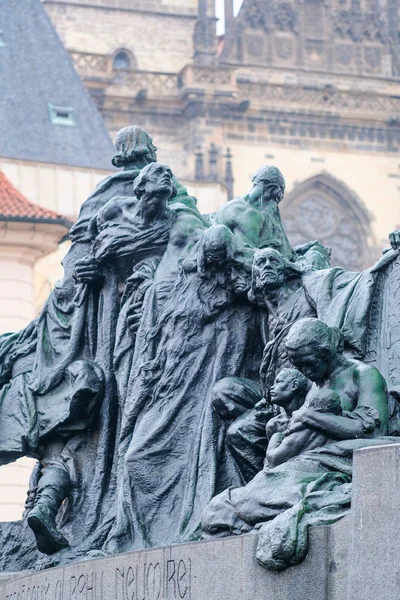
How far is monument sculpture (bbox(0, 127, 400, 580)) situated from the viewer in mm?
9031

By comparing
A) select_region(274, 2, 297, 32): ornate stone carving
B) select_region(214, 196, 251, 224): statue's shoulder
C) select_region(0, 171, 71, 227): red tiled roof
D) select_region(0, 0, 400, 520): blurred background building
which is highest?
select_region(274, 2, 297, 32): ornate stone carving

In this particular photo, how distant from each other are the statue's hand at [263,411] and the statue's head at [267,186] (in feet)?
6.59

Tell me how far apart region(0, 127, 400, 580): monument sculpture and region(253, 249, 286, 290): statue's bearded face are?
11 mm

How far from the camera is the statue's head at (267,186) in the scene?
11.8m

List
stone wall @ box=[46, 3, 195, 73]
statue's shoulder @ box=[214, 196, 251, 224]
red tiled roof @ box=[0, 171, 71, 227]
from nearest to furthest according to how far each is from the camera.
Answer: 1. statue's shoulder @ box=[214, 196, 251, 224]
2. red tiled roof @ box=[0, 171, 71, 227]
3. stone wall @ box=[46, 3, 195, 73]

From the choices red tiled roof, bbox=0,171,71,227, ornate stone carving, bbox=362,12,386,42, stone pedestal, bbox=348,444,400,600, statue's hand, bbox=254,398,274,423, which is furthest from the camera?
ornate stone carving, bbox=362,12,386,42

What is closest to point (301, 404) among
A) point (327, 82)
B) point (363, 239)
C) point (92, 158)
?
point (92, 158)

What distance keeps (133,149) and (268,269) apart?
2.47 metres

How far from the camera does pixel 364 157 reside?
173 ft

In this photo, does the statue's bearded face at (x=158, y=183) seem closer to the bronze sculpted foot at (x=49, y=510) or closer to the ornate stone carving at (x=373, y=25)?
the bronze sculpted foot at (x=49, y=510)

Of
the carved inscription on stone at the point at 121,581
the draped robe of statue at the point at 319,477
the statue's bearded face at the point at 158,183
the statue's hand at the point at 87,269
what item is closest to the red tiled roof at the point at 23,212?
the statue's hand at the point at 87,269

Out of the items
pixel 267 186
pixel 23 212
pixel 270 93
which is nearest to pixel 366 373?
pixel 267 186

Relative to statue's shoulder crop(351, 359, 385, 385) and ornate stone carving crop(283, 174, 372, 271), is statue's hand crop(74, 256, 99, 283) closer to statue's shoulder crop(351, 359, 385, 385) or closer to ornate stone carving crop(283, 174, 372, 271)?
statue's shoulder crop(351, 359, 385, 385)

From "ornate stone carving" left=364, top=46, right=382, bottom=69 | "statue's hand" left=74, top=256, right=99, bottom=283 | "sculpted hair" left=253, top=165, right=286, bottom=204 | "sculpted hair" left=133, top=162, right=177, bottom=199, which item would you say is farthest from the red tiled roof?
"ornate stone carving" left=364, top=46, right=382, bottom=69
